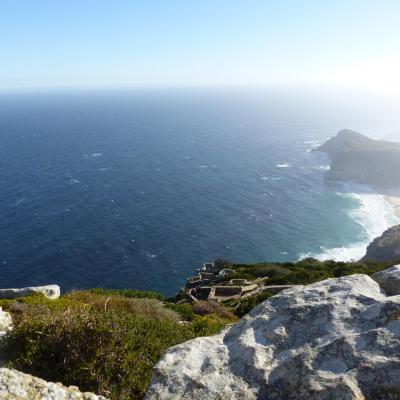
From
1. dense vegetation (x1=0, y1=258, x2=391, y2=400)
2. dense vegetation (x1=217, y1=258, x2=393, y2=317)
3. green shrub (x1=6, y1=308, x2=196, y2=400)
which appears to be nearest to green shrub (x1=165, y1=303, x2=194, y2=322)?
dense vegetation (x1=0, y1=258, x2=391, y2=400)

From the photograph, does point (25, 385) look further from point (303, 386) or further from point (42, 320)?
point (42, 320)

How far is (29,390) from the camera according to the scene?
5.08m

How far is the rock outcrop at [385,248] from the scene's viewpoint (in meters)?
69.0

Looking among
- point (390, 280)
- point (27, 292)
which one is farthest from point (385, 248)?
point (390, 280)

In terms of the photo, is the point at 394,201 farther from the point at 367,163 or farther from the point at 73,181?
the point at 73,181

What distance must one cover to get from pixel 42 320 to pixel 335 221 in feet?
316

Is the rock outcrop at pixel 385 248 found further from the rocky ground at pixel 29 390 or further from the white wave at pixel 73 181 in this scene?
the white wave at pixel 73 181

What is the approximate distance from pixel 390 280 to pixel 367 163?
517ft

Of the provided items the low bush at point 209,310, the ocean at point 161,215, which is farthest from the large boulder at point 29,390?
the ocean at point 161,215

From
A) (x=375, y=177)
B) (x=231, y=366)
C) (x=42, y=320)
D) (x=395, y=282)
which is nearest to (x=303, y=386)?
(x=231, y=366)

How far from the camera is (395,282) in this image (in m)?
6.89

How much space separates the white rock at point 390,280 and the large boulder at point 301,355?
17 cm

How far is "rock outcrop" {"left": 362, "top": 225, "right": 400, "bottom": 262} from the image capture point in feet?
226

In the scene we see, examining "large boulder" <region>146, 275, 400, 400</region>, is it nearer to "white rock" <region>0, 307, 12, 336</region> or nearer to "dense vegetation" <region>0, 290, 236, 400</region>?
"dense vegetation" <region>0, 290, 236, 400</region>
